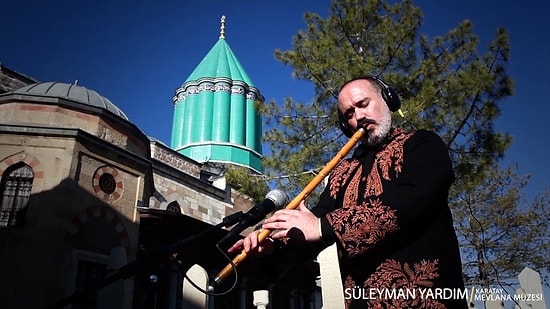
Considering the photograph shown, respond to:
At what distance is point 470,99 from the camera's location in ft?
29.5

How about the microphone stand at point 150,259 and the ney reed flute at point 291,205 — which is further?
the microphone stand at point 150,259

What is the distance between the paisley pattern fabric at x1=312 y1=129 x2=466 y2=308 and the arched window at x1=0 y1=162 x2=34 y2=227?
8.40 m

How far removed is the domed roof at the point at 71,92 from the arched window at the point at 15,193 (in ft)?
8.83

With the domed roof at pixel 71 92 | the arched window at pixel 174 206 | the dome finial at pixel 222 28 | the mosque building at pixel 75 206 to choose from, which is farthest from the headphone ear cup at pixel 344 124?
the dome finial at pixel 222 28

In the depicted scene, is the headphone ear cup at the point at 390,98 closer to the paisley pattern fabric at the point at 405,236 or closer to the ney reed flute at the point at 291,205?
the ney reed flute at the point at 291,205

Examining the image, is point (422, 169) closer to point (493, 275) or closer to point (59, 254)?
point (59, 254)

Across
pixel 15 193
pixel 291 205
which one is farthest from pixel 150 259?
pixel 15 193

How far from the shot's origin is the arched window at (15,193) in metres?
8.06

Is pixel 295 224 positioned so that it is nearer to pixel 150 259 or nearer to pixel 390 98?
pixel 390 98

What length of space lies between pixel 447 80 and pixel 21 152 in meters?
9.36

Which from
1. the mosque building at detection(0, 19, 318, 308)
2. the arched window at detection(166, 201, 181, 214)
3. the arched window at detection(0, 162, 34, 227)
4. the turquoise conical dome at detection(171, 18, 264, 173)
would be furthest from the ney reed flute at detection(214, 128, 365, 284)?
the turquoise conical dome at detection(171, 18, 264, 173)

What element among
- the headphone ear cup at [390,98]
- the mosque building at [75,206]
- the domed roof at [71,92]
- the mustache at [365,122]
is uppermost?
the domed roof at [71,92]

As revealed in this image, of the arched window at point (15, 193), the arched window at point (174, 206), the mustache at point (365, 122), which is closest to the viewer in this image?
the mustache at point (365, 122)

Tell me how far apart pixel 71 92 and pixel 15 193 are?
370cm
